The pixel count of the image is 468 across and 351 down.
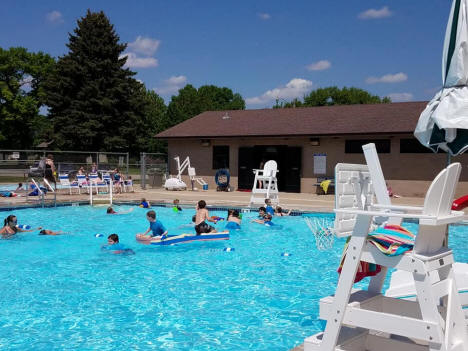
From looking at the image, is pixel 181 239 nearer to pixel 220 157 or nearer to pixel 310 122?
pixel 220 157

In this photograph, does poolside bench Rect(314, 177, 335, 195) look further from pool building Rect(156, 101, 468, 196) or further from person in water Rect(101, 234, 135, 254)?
person in water Rect(101, 234, 135, 254)

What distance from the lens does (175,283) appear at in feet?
23.8

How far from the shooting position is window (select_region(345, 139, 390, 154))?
772 inches

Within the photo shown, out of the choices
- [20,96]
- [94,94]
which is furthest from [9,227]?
[20,96]

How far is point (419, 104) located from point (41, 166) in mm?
17224

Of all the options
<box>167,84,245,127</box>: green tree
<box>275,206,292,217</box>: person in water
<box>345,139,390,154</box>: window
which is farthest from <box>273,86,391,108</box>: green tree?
<box>275,206,292,217</box>: person in water

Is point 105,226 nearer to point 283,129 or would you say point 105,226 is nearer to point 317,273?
point 317,273

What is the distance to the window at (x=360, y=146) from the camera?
772 inches

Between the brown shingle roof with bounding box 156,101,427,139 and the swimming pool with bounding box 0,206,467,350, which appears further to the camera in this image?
the brown shingle roof with bounding box 156,101,427,139

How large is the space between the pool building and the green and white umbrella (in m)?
14.1

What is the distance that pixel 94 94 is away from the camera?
38.6 m

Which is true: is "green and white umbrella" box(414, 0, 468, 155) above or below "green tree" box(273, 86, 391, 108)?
below

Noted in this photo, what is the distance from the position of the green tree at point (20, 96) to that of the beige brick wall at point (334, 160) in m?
28.8

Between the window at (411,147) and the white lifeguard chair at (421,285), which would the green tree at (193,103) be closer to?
the window at (411,147)
